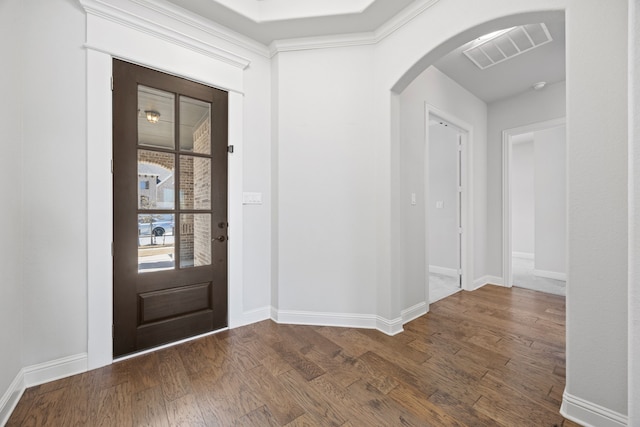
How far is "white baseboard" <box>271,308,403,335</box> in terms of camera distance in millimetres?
2410

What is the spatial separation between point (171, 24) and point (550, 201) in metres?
5.72

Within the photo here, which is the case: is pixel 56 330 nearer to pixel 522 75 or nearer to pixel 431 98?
pixel 431 98

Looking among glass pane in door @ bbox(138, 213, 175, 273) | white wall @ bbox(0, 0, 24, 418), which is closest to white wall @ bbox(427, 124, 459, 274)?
glass pane in door @ bbox(138, 213, 175, 273)

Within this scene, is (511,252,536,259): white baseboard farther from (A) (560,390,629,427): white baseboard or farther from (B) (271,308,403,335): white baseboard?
(A) (560,390,629,427): white baseboard

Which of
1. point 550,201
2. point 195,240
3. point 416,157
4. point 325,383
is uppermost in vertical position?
point 416,157

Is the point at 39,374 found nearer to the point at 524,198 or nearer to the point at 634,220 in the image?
the point at 634,220

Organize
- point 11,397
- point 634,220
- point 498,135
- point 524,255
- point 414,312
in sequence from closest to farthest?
1. point 634,220
2. point 11,397
3. point 414,312
4. point 498,135
5. point 524,255

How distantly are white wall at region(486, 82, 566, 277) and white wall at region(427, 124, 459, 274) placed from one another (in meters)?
0.52

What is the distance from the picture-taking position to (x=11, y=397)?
4.79ft

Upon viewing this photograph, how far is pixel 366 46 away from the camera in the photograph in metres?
2.46

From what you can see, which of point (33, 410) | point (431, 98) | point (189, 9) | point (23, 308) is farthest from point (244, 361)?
point (431, 98)

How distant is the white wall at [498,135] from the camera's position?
3584mm

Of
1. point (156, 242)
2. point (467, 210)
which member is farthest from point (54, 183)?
point (467, 210)

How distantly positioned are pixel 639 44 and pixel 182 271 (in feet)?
9.53
